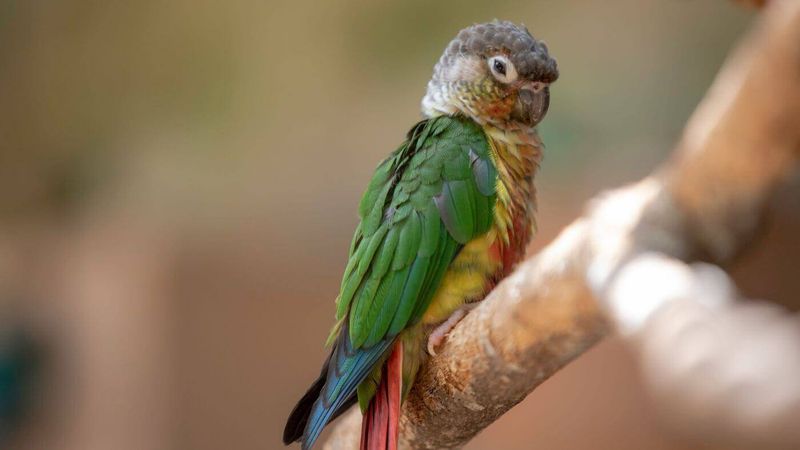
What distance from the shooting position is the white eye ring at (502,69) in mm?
1480

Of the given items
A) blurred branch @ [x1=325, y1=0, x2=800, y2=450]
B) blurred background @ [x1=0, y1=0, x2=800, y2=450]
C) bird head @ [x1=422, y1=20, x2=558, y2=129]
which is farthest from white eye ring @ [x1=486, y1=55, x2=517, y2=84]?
blurred background @ [x1=0, y1=0, x2=800, y2=450]

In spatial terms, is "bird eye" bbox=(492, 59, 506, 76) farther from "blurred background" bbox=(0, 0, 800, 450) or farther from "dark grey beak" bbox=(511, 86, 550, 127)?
"blurred background" bbox=(0, 0, 800, 450)

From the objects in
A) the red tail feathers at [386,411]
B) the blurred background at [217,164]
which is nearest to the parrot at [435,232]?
the red tail feathers at [386,411]

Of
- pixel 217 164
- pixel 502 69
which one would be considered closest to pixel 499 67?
pixel 502 69

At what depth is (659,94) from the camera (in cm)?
313

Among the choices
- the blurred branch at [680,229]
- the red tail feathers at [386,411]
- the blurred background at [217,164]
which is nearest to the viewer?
the blurred branch at [680,229]

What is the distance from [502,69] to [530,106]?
2.9 inches

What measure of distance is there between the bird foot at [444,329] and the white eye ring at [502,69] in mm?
399

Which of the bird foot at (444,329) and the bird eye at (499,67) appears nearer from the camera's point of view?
the bird foot at (444,329)

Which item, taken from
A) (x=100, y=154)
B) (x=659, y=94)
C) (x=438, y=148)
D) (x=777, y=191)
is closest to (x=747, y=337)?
(x=777, y=191)

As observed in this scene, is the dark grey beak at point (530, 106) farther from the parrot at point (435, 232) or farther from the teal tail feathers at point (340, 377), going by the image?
the teal tail feathers at point (340, 377)

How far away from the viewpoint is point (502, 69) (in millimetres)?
1491

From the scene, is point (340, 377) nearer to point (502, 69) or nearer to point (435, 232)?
point (435, 232)

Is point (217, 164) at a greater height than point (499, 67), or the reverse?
point (499, 67)
